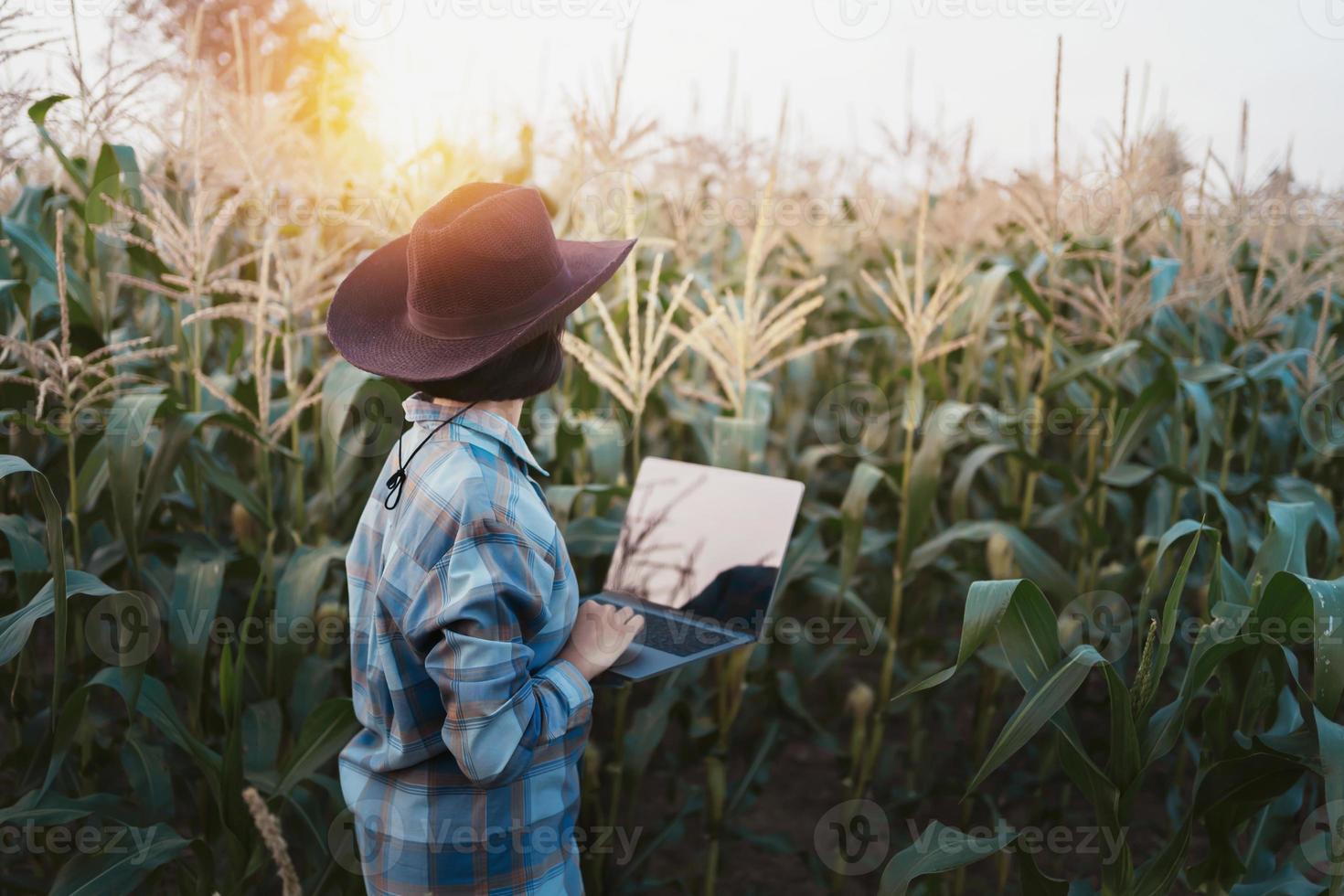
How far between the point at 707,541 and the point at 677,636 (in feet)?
0.71

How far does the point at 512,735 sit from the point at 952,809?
240 centimetres

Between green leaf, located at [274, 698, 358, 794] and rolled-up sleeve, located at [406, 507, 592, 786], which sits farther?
green leaf, located at [274, 698, 358, 794]

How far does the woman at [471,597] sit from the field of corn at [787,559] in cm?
25

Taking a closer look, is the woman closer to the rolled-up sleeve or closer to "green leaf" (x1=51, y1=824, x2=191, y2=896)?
the rolled-up sleeve

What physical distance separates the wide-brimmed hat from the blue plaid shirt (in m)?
0.10

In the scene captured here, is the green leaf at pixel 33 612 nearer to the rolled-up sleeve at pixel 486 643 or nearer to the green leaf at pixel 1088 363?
the rolled-up sleeve at pixel 486 643

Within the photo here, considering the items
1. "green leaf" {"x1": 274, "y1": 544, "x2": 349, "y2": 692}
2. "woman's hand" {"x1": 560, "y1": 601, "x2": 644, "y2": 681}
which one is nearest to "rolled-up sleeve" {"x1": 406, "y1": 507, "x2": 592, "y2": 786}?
"woman's hand" {"x1": 560, "y1": 601, "x2": 644, "y2": 681}

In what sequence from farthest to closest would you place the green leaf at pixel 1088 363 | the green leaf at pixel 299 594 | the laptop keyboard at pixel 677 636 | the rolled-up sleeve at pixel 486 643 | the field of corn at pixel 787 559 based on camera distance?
the green leaf at pixel 1088 363 → the green leaf at pixel 299 594 → the field of corn at pixel 787 559 → the laptop keyboard at pixel 677 636 → the rolled-up sleeve at pixel 486 643

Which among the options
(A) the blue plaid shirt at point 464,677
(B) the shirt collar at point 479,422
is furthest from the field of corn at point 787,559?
(B) the shirt collar at point 479,422

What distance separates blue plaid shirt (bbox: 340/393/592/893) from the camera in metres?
1.36

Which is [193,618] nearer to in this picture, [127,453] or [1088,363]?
[127,453]

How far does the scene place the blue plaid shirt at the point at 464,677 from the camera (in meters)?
1.36

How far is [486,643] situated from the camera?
133 cm

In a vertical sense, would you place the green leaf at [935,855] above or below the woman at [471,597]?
below
